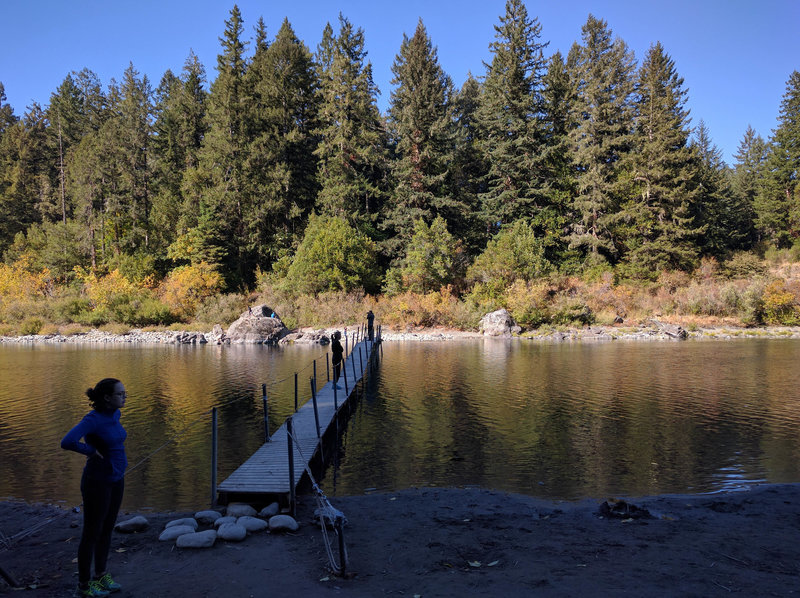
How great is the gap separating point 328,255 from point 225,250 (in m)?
10.6

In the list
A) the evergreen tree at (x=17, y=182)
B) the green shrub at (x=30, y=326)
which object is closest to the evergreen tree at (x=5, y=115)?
the evergreen tree at (x=17, y=182)

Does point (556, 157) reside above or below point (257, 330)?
above

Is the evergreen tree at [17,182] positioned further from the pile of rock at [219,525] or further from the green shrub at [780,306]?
the green shrub at [780,306]

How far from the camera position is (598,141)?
45.2 metres

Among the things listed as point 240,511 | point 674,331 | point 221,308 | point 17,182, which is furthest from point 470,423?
point 17,182

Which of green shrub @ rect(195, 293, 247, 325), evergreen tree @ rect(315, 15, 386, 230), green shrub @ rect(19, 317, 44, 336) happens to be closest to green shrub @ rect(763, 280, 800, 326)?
evergreen tree @ rect(315, 15, 386, 230)

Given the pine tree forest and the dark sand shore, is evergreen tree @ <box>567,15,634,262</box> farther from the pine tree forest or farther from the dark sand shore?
the dark sand shore

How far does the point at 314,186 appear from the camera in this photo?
49.8m

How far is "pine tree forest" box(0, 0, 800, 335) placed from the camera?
4172cm

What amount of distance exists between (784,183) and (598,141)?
2344 cm

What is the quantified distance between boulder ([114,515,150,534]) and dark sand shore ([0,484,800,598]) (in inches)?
4.9

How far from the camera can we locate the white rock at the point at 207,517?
6973mm

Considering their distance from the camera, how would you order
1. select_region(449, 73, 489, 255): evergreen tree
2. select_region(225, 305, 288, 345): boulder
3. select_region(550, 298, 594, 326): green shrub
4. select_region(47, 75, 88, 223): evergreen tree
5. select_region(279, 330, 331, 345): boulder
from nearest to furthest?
1. select_region(279, 330, 331, 345): boulder
2. select_region(225, 305, 288, 345): boulder
3. select_region(550, 298, 594, 326): green shrub
4. select_region(449, 73, 489, 255): evergreen tree
5. select_region(47, 75, 88, 223): evergreen tree

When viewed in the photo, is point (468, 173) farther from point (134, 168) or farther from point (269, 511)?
point (269, 511)
